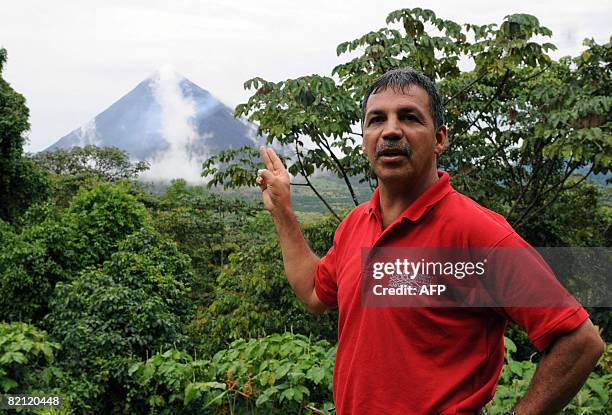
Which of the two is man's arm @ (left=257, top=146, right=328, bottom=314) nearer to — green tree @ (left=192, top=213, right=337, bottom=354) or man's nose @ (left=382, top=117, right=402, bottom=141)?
man's nose @ (left=382, top=117, right=402, bottom=141)

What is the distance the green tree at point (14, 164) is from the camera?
13.4 m

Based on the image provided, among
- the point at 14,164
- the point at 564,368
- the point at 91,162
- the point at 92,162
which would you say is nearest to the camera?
the point at 564,368

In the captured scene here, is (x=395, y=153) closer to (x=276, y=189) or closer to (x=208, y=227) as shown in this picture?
(x=276, y=189)

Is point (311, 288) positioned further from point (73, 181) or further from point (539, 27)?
point (73, 181)

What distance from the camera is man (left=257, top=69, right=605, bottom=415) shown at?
1.05 metres

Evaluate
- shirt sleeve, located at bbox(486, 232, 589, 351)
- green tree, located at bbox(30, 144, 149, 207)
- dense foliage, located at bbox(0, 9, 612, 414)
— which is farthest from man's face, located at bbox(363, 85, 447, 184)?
green tree, located at bbox(30, 144, 149, 207)

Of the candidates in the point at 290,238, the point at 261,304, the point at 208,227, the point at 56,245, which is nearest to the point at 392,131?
the point at 290,238

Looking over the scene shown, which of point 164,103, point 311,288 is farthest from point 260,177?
point 164,103

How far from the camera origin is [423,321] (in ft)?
3.61

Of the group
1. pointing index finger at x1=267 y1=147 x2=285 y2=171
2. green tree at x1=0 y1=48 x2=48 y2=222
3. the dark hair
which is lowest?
pointing index finger at x1=267 y1=147 x2=285 y2=171

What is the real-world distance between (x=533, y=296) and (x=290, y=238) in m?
0.65

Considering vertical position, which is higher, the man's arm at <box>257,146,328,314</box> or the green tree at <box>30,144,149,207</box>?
the green tree at <box>30,144,149,207</box>

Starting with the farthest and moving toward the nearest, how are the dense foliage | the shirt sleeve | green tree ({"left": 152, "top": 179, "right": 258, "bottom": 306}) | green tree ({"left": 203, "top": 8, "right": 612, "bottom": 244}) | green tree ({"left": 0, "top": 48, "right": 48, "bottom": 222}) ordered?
green tree ({"left": 152, "top": 179, "right": 258, "bottom": 306})
green tree ({"left": 0, "top": 48, "right": 48, "bottom": 222})
green tree ({"left": 203, "top": 8, "right": 612, "bottom": 244})
the dense foliage
the shirt sleeve

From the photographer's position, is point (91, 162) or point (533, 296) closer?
point (533, 296)
